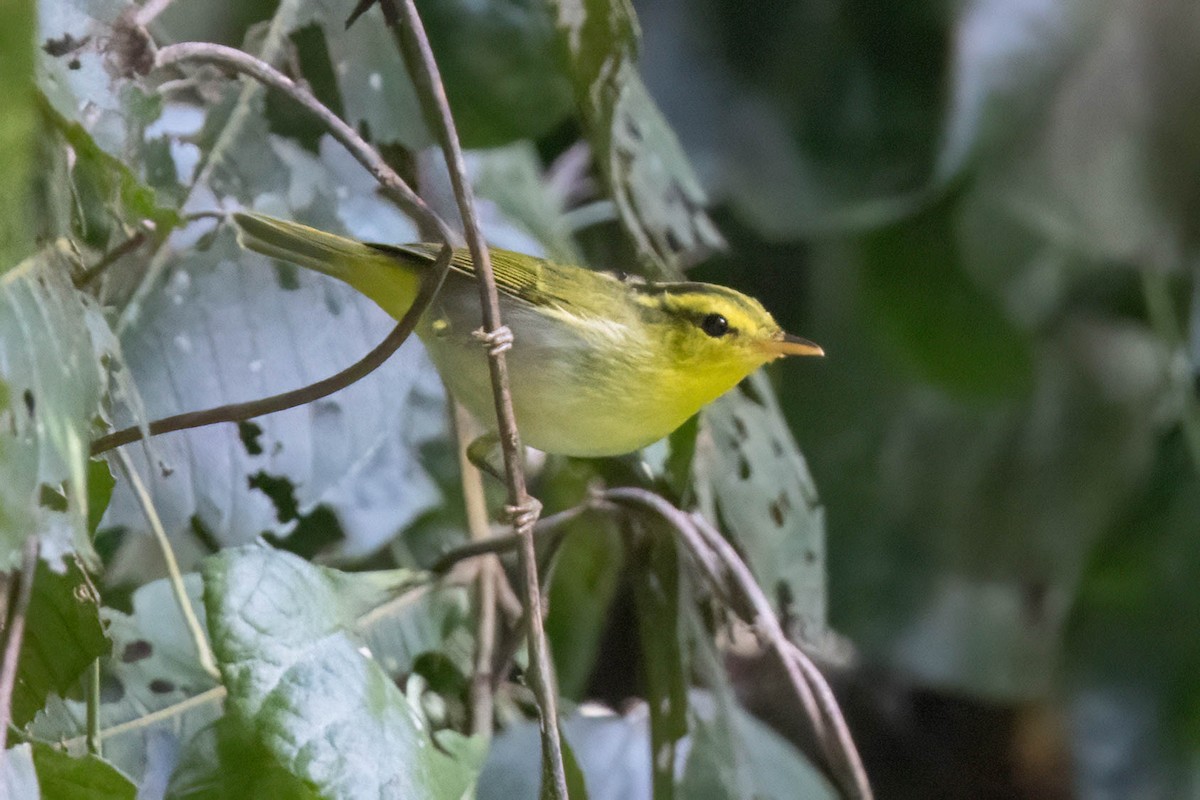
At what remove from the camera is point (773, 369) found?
46.8 inches

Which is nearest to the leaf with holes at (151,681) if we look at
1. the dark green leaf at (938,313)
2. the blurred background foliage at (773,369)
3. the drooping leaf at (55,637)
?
the blurred background foliage at (773,369)

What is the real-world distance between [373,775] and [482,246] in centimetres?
23

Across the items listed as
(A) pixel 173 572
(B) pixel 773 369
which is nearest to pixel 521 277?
(A) pixel 173 572

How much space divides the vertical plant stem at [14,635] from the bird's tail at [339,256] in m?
0.20

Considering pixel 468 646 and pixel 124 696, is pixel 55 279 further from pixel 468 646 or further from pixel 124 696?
pixel 468 646

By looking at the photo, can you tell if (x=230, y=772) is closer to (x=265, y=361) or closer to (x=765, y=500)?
(x=265, y=361)

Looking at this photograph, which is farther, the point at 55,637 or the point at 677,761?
the point at 677,761

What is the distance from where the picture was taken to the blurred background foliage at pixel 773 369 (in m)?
0.56

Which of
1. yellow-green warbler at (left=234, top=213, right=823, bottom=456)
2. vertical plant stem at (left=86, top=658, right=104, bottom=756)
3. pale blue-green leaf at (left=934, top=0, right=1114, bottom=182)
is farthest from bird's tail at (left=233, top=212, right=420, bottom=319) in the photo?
pale blue-green leaf at (left=934, top=0, right=1114, bottom=182)

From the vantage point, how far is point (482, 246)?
0.45 metres

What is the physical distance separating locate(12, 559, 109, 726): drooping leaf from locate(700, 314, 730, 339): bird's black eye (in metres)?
0.34

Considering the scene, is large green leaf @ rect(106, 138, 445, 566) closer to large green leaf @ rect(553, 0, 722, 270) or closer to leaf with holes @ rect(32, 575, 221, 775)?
leaf with holes @ rect(32, 575, 221, 775)

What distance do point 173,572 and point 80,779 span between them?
0.50 ft

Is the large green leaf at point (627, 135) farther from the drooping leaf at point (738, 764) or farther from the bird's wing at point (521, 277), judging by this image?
the drooping leaf at point (738, 764)
